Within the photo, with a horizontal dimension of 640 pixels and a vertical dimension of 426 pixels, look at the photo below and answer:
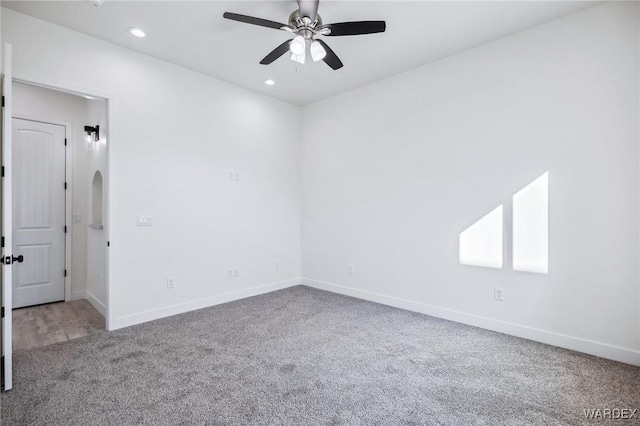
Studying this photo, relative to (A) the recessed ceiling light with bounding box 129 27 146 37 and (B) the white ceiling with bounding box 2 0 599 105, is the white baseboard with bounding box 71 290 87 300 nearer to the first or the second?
(B) the white ceiling with bounding box 2 0 599 105

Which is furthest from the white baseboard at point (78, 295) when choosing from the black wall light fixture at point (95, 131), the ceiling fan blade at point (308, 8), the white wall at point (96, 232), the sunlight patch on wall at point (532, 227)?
the sunlight patch on wall at point (532, 227)

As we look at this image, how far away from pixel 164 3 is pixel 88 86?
4.04 ft

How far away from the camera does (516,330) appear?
3074 millimetres

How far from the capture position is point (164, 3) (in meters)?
2.65

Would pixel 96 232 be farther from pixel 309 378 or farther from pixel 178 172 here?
pixel 309 378

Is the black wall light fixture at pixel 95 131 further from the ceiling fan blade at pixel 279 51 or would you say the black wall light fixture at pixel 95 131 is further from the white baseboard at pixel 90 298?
the ceiling fan blade at pixel 279 51

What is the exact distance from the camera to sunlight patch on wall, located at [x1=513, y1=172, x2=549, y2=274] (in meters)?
2.92

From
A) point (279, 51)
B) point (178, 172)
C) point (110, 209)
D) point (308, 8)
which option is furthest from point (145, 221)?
point (308, 8)

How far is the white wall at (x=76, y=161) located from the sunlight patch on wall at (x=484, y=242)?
519 cm

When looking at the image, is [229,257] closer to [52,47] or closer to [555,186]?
[52,47]

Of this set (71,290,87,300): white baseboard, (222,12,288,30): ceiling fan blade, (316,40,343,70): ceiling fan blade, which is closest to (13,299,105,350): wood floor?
(71,290,87,300): white baseboard

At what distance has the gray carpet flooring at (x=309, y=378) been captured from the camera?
1.92m

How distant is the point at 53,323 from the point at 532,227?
5198mm

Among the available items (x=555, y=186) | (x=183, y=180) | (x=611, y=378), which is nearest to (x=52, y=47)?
(x=183, y=180)
